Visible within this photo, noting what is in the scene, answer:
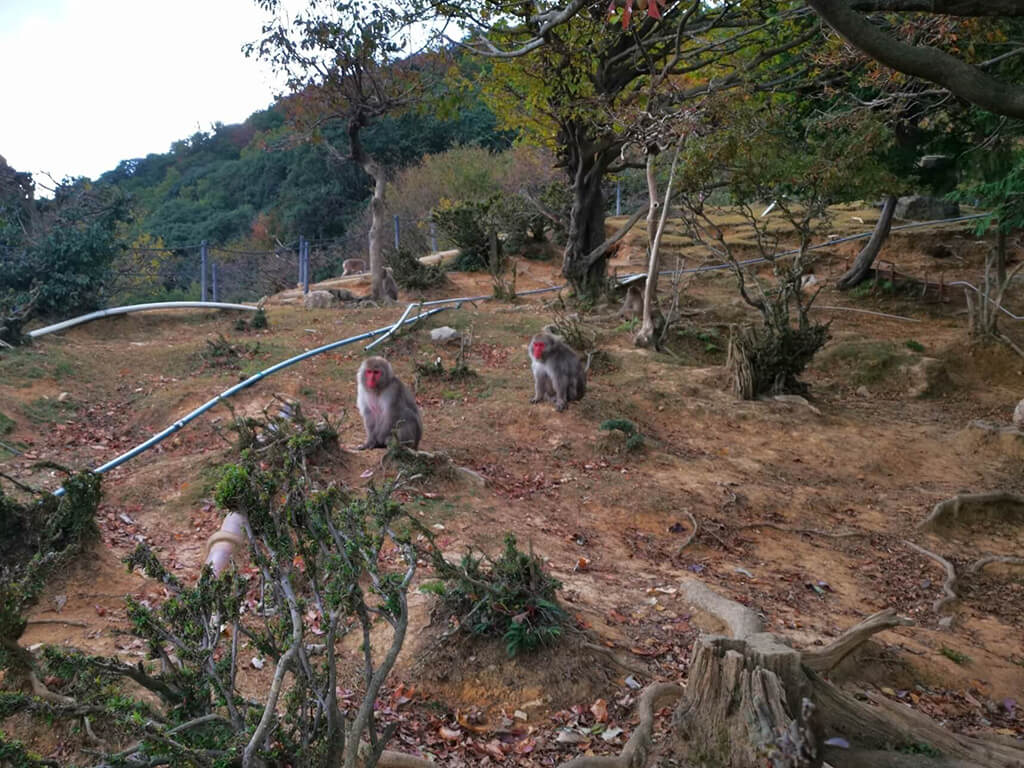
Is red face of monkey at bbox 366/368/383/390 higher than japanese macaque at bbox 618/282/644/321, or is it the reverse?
red face of monkey at bbox 366/368/383/390

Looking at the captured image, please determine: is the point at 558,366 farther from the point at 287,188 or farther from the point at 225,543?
the point at 287,188

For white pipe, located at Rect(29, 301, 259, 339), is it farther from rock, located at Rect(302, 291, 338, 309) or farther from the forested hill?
the forested hill

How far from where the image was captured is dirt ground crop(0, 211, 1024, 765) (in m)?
4.45

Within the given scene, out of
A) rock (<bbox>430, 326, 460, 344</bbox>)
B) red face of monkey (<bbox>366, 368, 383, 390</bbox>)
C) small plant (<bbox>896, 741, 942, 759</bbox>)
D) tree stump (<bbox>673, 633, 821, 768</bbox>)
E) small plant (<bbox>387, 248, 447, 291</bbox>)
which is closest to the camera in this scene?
tree stump (<bbox>673, 633, 821, 768</bbox>)

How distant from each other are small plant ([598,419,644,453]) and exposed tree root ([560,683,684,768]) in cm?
494

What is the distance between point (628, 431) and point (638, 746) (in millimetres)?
5648

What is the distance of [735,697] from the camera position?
3234 mm

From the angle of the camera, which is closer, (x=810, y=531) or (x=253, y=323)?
Answer: (x=810, y=531)

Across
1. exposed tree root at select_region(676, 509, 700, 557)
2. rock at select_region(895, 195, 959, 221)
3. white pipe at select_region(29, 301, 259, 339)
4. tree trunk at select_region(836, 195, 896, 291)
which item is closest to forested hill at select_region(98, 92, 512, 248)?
rock at select_region(895, 195, 959, 221)

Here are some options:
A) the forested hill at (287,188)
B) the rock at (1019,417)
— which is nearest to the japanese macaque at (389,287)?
the rock at (1019,417)

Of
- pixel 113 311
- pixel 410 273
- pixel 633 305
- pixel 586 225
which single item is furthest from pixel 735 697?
pixel 410 273

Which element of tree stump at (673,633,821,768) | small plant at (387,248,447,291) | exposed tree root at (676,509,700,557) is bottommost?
exposed tree root at (676,509,700,557)

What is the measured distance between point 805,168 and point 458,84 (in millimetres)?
7396

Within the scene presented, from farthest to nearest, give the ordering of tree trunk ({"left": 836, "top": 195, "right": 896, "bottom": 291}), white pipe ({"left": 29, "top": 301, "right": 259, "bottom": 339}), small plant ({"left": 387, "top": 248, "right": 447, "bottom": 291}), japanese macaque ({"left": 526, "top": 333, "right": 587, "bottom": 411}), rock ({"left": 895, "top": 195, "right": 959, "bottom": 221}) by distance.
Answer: rock ({"left": 895, "top": 195, "right": 959, "bottom": 221}) < small plant ({"left": 387, "top": 248, "right": 447, "bottom": 291}) < tree trunk ({"left": 836, "top": 195, "right": 896, "bottom": 291}) < white pipe ({"left": 29, "top": 301, "right": 259, "bottom": 339}) < japanese macaque ({"left": 526, "top": 333, "right": 587, "bottom": 411})
